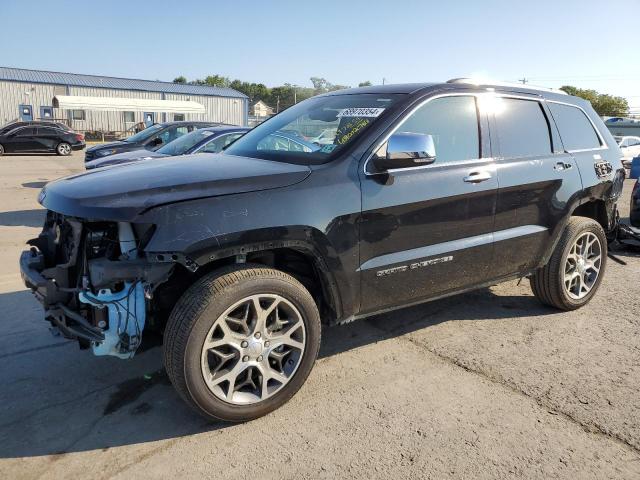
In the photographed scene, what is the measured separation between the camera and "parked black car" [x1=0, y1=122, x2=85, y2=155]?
21.8m

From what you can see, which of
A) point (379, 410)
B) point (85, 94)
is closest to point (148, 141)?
point (379, 410)

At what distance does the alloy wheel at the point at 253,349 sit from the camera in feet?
8.96

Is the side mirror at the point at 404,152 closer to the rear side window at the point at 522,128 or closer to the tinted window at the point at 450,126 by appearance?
the tinted window at the point at 450,126

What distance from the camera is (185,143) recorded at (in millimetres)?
8680

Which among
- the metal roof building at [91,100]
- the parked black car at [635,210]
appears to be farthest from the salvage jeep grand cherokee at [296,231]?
the metal roof building at [91,100]

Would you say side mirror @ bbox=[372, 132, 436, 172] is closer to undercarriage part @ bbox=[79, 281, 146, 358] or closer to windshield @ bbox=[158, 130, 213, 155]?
undercarriage part @ bbox=[79, 281, 146, 358]

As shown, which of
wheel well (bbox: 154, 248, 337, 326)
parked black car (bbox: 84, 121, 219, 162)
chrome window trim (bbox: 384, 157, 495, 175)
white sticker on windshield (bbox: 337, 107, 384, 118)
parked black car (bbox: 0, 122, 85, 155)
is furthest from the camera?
parked black car (bbox: 0, 122, 85, 155)

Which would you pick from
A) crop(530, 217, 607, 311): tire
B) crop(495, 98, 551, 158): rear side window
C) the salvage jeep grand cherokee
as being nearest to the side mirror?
the salvage jeep grand cherokee

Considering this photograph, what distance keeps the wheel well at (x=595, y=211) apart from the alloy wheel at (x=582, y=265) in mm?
296

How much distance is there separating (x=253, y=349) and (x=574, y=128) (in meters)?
3.50

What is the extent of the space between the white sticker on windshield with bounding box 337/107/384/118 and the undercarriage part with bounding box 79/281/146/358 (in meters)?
1.80

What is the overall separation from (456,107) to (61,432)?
10.6ft

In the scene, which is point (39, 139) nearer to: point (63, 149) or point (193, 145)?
point (63, 149)

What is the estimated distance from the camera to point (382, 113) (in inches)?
132
